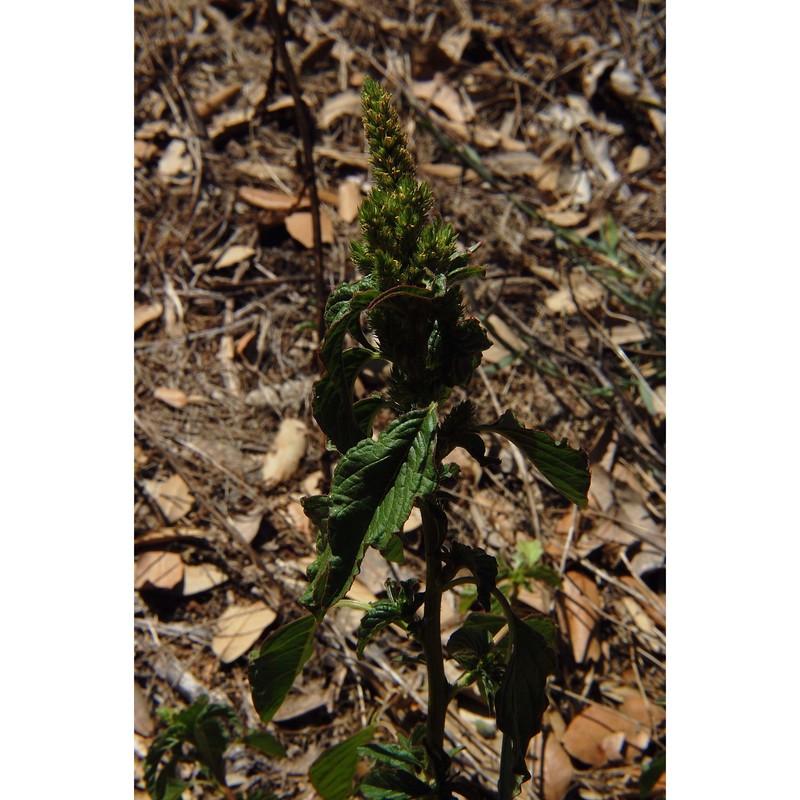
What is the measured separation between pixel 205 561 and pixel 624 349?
1.69 meters

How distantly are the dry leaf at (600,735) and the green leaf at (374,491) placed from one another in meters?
1.33

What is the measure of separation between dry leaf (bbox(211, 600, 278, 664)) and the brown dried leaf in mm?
369

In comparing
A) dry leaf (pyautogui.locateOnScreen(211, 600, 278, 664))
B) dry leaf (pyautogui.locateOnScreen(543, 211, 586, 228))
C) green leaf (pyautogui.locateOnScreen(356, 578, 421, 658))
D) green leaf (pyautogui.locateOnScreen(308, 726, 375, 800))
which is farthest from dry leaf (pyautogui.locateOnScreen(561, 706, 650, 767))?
dry leaf (pyautogui.locateOnScreen(543, 211, 586, 228))

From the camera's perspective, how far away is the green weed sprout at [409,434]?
3.71 ft

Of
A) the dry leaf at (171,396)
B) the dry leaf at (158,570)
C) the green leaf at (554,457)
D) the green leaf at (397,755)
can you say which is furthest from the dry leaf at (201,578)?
the green leaf at (554,457)

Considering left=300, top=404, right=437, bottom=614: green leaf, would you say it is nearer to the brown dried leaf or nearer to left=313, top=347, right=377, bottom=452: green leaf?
left=313, top=347, right=377, bottom=452: green leaf

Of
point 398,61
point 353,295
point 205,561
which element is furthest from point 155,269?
point 353,295

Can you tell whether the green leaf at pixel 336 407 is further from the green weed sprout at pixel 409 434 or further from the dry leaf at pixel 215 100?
the dry leaf at pixel 215 100

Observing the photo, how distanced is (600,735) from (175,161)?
2.74 metres

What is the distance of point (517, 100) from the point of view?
3602 millimetres

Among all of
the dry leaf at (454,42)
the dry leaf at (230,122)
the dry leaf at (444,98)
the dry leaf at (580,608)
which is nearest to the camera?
the dry leaf at (580,608)

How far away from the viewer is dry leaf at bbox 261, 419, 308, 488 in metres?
2.63

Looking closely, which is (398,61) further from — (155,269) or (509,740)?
(509,740)

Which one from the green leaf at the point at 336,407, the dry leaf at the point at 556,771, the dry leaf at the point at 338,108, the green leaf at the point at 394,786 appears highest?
the dry leaf at the point at 338,108
